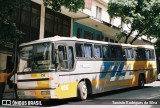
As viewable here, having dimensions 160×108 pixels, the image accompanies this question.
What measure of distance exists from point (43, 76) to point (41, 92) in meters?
0.65

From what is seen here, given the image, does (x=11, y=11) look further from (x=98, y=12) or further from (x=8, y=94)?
(x=98, y=12)

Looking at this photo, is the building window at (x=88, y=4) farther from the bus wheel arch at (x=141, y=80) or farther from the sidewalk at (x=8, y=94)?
the sidewalk at (x=8, y=94)

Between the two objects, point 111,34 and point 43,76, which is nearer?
point 43,76

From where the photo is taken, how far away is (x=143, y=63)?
20656mm

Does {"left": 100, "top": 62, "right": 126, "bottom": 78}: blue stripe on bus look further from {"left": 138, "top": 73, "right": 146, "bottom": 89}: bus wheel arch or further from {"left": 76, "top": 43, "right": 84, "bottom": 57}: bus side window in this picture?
{"left": 138, "top": 73, "right": 146, "bottom": 89}: bus wheel arch

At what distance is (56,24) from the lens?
949 inches

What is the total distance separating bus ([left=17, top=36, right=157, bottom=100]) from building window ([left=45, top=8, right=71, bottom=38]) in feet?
22.4

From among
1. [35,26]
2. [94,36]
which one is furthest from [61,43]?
[94,36]

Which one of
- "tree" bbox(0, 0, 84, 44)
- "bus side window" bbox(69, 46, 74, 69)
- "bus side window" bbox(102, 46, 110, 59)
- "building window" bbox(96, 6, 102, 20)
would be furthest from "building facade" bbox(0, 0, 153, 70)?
"bus side window" bbox(69, 46, 74, 69)

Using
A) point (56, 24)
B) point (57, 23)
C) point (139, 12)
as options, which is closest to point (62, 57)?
point (56, 24)

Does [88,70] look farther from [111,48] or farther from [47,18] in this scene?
[47,18]

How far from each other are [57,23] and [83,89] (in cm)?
1054

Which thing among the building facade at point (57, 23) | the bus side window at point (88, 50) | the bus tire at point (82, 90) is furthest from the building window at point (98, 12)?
the bus tire at point (82, 90)

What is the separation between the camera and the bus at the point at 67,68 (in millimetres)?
13016
